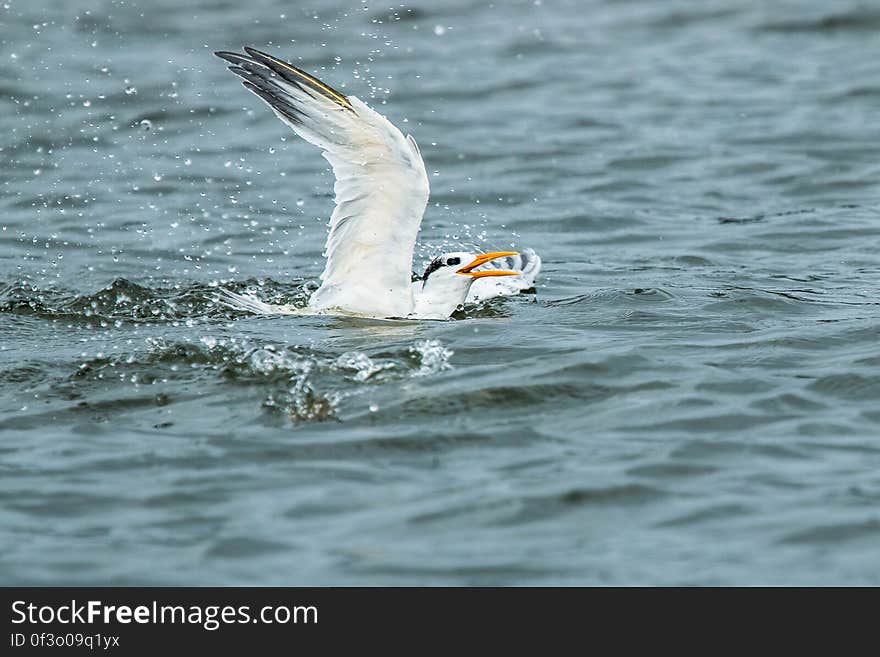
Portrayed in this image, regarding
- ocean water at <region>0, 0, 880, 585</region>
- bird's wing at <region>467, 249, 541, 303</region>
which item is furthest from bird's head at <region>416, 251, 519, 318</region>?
bird's wing at <region>467, 249, 541, 303</region>

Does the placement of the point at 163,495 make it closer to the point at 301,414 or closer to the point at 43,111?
the point at 301,414

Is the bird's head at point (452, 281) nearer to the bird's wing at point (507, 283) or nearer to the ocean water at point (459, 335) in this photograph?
the ocean water at point (459, 335)

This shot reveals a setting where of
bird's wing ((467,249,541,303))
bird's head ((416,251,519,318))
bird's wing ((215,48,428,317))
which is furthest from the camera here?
bird's wing ((467,249,541,303))

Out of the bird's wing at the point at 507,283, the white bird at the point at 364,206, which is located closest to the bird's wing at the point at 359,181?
the white bird at the point at 364,206

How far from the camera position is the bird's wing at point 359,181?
7.98 meters

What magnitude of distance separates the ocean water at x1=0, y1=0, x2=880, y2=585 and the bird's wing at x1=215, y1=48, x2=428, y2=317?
0.90 ft

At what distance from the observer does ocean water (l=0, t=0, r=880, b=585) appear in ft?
18.0

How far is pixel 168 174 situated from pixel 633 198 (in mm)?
4271

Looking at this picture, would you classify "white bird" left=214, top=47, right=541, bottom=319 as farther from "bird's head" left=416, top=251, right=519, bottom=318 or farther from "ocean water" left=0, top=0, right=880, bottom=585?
"ocean water" left=0, top=0, right=880, bottom=585

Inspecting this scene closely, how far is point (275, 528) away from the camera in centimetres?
552

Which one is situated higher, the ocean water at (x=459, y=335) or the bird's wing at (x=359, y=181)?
the bird's wing at (x=359, y=181)

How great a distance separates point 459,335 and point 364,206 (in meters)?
0.91
